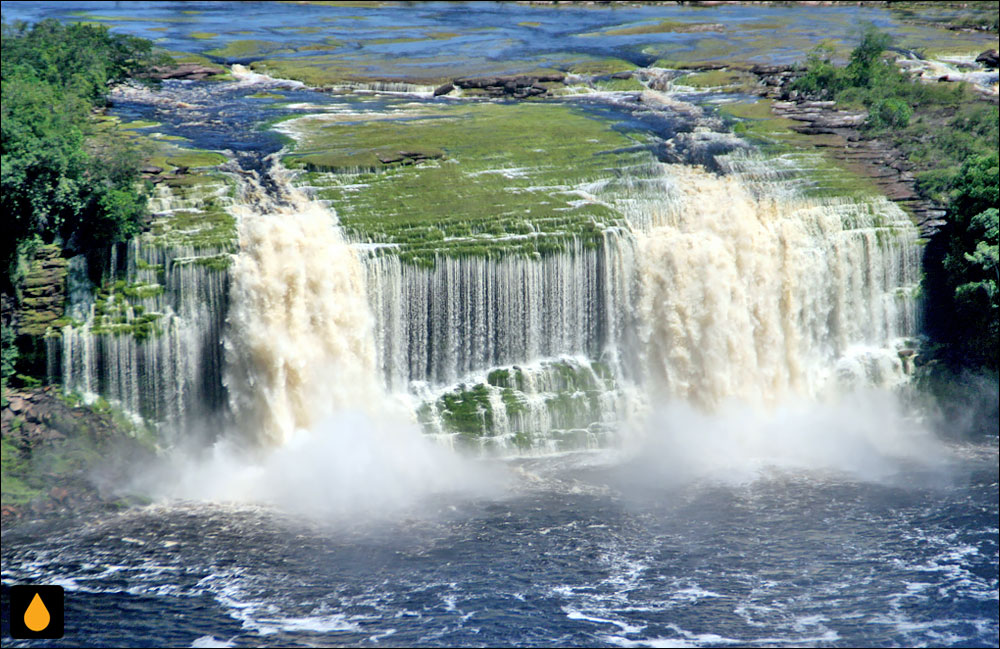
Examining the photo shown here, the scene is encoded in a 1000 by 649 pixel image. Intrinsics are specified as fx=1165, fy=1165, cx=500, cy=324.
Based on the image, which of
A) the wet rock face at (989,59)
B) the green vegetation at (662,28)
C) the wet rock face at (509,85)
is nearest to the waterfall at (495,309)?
the wet rock face at (509,85)

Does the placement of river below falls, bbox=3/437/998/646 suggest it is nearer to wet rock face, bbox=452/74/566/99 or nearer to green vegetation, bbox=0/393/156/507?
green vegetation, bbox=0/393/156/507

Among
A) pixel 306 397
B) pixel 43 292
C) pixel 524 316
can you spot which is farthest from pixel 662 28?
pixel 43 292

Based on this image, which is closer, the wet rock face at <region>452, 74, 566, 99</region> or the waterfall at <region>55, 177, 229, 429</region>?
the waterfall at <region>55, 177, 229, 429</region>

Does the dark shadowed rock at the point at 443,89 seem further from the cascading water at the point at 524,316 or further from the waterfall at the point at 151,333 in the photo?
the waterfall at the point at 151,333

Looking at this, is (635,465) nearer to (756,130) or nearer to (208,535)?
(208,535)

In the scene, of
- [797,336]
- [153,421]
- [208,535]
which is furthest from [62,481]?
[797,336]

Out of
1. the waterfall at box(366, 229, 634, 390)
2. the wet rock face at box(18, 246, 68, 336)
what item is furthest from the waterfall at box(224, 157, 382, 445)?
the wet rock face at box(18, 246, 68, 336)
